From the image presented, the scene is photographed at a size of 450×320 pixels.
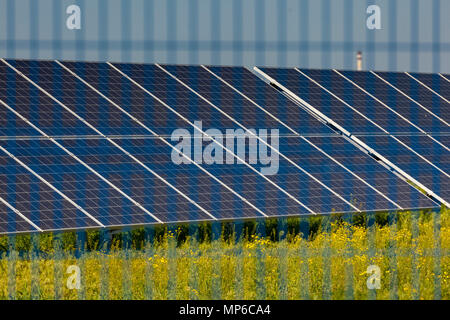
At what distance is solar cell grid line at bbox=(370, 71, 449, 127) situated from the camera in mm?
27562

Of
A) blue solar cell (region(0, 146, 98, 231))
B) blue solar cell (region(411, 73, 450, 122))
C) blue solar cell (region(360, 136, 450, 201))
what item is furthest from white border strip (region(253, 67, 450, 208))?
blue solar cell (region(0, 146, 98, 231))

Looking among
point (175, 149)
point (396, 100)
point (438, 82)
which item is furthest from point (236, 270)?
point (438, 82)

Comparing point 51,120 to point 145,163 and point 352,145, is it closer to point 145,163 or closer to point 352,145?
point 145,163

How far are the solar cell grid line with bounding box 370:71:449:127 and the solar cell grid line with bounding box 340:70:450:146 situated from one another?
96 mm

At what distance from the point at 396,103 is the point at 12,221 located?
13.4 meters

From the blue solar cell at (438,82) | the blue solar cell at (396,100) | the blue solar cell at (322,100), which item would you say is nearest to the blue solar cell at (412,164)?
the blue solar cell at (322,100)

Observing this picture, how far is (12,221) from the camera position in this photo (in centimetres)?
1764

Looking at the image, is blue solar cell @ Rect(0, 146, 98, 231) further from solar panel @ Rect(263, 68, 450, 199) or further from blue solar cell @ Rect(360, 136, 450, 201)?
solar panel @ Rect(263, 68, 450, 199)

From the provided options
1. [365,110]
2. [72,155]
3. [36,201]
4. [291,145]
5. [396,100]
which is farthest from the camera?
[396,100]

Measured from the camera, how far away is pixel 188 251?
60.4 ft

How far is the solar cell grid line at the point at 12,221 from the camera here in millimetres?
17453

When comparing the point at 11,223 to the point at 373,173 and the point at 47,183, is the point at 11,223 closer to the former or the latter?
the point at 47,183

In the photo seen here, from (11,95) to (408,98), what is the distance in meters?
11.8

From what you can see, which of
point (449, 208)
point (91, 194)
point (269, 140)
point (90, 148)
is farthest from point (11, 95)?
point (449, 208)
